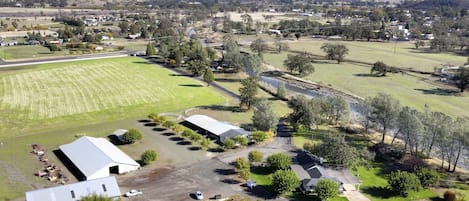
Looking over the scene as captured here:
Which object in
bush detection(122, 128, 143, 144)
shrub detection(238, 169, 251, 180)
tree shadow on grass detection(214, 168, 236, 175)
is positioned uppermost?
bush detection(122, 128, 143, 144)

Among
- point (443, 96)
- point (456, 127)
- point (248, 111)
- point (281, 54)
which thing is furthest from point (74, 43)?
point (456, 127)

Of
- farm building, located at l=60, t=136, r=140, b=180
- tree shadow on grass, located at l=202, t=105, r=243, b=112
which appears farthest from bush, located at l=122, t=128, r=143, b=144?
tree shadow on grass, located at l=202, t=105, r=243, b=112

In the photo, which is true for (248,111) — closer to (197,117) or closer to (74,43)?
(197,117)

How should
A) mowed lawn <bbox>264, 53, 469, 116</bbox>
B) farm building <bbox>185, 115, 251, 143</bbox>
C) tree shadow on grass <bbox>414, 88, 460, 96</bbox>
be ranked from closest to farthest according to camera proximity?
1. farm building <bbox>185, 115, 251, 143</bbox>
2. mowed lawn <bbox>264, 53, 469, 116</bbox>
3. tree shadow on grass <bbox>414, 88, 460, 96</bbox>

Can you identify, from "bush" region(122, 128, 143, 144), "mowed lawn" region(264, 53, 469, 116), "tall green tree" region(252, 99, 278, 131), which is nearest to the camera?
"bush" region(122, 128, 143, 144)

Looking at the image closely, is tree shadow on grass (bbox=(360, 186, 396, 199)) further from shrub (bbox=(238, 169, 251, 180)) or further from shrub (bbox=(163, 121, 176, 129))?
shrub (bbox=(163, 121, 176, 129))

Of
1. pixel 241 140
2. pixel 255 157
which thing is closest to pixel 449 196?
pixel 255 157

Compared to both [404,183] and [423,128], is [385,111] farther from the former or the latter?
[404,183]
